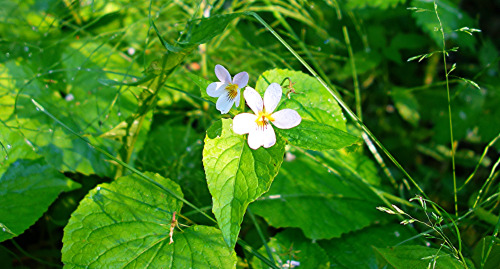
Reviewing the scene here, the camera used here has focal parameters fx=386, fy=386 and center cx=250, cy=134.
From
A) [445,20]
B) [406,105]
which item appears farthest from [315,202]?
[445,20]

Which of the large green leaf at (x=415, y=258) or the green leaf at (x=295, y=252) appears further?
the green leaf at (x=295, y=252)

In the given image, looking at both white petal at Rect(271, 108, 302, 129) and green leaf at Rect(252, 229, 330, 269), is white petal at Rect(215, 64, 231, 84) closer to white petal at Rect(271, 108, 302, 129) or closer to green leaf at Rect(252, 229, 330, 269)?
white petal at Rect(271, 108, 302, 129)

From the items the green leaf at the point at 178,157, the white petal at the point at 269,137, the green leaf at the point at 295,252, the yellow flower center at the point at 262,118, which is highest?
the yellow flower center at the point at 262,118

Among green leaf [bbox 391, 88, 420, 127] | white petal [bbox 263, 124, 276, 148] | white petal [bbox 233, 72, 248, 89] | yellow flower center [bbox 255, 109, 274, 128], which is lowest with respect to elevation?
green leaf [bbox 391, 88, 420, 127]

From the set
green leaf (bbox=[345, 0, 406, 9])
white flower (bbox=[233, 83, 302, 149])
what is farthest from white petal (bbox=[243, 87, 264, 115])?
green leaf (bbox=[345, 0, 406, 9])

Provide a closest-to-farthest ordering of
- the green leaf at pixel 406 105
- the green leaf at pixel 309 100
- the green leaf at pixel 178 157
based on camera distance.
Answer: the green leaf at pixel 309 100 → the green leaf at pixel 178 157 → the green leaf at pixel 406 105

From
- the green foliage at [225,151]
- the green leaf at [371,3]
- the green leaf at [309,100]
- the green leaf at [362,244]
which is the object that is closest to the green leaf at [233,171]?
the green foliage at [225,151]

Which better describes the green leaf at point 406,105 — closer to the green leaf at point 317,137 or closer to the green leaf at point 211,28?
the green leaf at point 317,137
